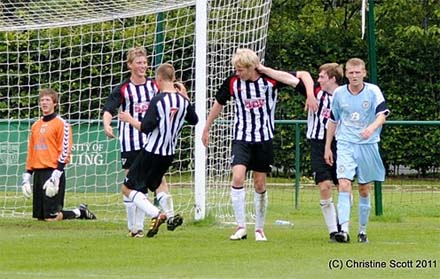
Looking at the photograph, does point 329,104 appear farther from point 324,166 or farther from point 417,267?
point 417,267

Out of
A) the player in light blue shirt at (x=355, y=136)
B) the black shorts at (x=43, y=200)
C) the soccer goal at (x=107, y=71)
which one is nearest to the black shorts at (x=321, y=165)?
the player in light blue shirt at (x=355, y=136)

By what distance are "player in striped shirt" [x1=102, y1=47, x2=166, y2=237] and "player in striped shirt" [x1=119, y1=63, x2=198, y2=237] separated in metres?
0.39

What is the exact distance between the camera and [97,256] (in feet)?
38.5

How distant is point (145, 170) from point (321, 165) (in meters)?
1.91

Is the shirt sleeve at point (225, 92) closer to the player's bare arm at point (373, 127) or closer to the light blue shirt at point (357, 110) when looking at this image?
the light blue shirt at point (357, 110)

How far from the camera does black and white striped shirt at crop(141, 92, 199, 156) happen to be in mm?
13484

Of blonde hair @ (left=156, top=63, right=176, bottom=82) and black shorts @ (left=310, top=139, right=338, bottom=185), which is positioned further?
black shorts @ (left=310, top=139, right=338, bottom=185)

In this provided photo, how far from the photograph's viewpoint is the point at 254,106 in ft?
44.5

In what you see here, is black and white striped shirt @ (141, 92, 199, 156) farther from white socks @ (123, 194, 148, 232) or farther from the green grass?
the green grass

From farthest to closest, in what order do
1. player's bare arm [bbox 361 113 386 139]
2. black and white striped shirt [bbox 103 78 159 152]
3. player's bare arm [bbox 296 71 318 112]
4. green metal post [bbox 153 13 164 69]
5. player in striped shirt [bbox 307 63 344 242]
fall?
green metal post [bbox 153 13 164 69] → black and white striped shirt [bbox 103 78 159 152] → player in striped shirt [bbox 307 63 344 242] → player's bare arm [bbox 296 71 318 112] → player's bare arm [bbox 361 113 386 139]

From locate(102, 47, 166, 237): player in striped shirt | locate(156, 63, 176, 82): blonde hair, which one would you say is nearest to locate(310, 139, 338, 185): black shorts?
locate(156, 63, 176, 82): blonde hair

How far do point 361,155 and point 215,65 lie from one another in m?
3.71

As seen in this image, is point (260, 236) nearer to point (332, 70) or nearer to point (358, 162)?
point (358, 162)

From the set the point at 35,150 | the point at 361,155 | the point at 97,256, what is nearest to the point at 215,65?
the point at 35,150
